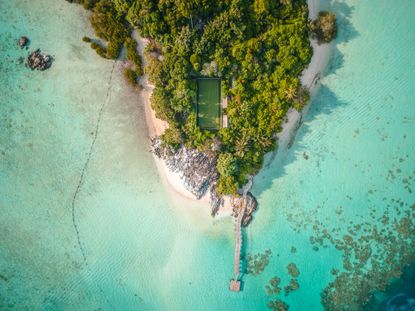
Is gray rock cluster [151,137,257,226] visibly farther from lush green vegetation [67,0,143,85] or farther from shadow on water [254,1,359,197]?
lush green vegetation [67,0,143,85]

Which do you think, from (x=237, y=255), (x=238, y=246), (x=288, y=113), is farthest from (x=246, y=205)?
(x=288, y=113)

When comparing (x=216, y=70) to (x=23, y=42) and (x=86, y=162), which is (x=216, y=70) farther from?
(x=23, y=42)

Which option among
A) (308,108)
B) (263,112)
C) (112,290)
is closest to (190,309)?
(112,290)

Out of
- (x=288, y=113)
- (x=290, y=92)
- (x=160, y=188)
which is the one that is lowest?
(x=160, y=188)

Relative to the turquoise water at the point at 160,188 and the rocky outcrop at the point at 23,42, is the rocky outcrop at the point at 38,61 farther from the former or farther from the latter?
the rocky outcrop at the point at 23,42

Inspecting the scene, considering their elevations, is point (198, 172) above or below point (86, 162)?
above

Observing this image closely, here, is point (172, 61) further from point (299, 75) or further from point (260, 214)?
point (260, 214)

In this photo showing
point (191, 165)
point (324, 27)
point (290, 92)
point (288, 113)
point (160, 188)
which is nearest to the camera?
point (290, 92)
